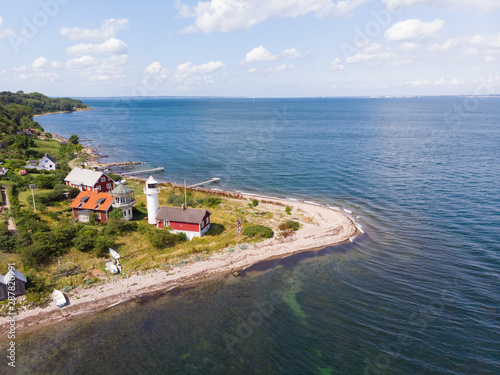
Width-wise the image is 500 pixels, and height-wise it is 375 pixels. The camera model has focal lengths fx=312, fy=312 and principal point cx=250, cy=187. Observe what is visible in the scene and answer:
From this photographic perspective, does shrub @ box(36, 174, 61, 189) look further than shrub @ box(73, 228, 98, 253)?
Yes

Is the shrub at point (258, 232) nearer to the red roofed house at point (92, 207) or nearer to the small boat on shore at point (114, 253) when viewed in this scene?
the small boat on shore at point (114, 253)

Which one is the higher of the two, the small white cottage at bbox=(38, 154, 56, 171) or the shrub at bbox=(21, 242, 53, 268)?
the small white cottage at bbox=(38, 154, 56, 171)

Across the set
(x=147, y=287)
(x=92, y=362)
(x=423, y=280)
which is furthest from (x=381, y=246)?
(x=92, y=362)

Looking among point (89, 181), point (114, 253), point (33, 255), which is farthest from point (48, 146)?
point (114, 253)

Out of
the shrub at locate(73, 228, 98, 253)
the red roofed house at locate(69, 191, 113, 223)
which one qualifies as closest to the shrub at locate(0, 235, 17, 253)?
the shrub at locate(73, 228, 98, 253)

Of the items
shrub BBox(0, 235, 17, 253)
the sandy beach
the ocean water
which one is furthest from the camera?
shrub BBox(0, 235, 17, 253)

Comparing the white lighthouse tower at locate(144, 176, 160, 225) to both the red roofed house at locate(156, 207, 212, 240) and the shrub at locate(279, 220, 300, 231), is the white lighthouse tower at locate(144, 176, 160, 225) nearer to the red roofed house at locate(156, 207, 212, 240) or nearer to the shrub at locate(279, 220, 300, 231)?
the red roofed house at locate(156, 207, 212, 240)
